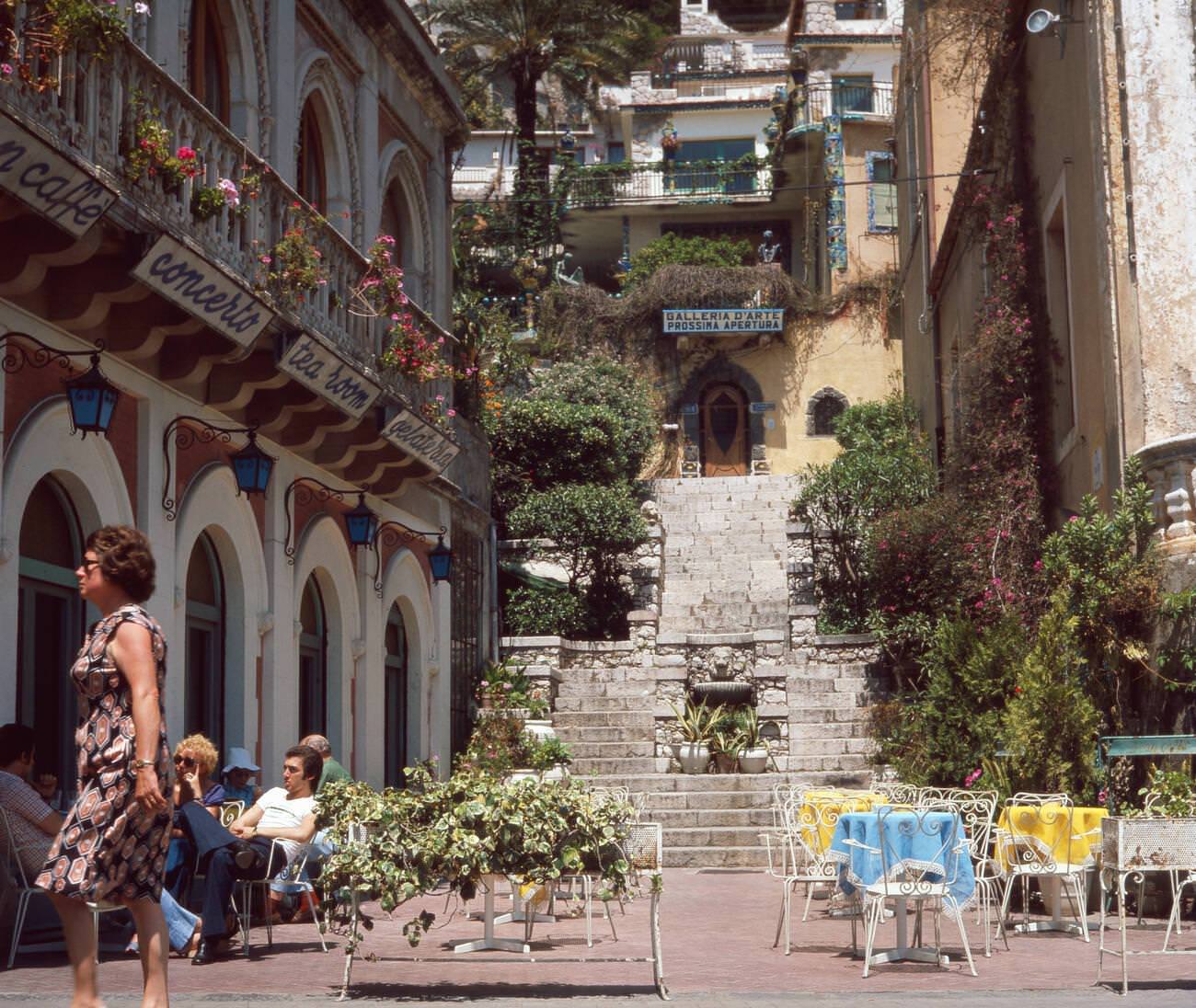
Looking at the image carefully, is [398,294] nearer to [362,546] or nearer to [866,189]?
[362,546]

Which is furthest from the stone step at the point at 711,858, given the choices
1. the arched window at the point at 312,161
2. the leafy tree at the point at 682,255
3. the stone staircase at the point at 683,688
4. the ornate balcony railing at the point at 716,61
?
the ornate balcony railing at the point at 716,61

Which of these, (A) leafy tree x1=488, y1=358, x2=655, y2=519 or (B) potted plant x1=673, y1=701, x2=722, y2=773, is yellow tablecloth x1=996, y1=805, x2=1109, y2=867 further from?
(A) leafy tree x1=488, y1=358, x2=655, y2=519

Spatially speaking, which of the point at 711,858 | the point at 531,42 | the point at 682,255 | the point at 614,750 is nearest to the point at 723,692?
the point at 614,750

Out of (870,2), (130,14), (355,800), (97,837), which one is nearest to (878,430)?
(870,2)

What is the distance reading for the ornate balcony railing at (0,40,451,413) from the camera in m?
9.36

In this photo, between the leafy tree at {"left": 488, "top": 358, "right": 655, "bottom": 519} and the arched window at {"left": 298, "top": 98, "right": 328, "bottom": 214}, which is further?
the leafy tree at {"left": 488, "top": 358, "right": 655, "bottom": 519}

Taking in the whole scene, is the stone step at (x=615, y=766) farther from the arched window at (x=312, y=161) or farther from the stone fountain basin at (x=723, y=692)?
the arched window at (x=312, y=161)

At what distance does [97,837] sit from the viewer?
567 centimetres

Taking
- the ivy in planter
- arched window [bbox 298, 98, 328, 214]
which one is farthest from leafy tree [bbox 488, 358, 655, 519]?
the ivy in planter

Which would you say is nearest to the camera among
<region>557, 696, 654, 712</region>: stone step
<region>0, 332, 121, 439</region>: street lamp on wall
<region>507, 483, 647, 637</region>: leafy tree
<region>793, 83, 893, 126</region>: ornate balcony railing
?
<region>0, 332, 121, 439</region>: street lamp on wall

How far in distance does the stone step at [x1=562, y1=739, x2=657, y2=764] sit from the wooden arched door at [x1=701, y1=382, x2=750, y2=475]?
19.8 m

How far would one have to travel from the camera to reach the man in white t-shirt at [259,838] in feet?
31.1

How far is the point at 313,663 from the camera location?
51.1ft

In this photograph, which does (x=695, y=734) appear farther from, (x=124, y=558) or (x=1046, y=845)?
(x=124, y=558)
